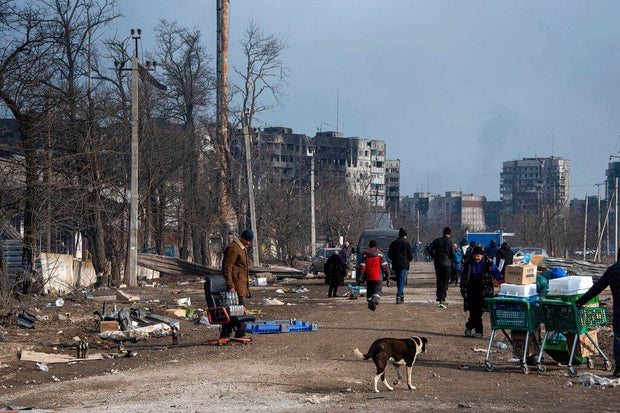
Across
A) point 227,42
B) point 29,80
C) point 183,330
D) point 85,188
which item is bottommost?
point 183,330

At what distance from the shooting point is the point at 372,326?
1880 cm

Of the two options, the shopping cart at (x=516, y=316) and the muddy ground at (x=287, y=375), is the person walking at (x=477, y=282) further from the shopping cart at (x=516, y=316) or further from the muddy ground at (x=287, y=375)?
the shopping cart at (x=516, y=316)

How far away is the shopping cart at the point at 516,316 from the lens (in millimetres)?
13125

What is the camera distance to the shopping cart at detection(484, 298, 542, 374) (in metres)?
13.1

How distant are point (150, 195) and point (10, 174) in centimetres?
2082

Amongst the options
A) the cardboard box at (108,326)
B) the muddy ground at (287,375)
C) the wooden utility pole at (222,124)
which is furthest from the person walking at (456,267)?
the wooden utility pole at (222,124)

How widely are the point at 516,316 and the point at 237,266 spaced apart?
18.7 feet

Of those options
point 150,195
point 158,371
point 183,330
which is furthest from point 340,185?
point 158,371

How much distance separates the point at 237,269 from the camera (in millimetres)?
17125

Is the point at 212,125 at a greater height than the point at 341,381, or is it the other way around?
the point at 212,125

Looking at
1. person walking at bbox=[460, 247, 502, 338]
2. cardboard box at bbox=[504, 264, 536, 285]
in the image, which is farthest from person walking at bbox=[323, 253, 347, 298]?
cardboard box at bbox=[504, 264, 536, 285]

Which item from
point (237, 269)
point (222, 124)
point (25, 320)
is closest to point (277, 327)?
point (237, 269)

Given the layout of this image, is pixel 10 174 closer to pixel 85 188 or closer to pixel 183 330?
pixel 85 188

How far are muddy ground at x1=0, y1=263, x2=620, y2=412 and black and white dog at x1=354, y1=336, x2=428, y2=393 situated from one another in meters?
0.23
